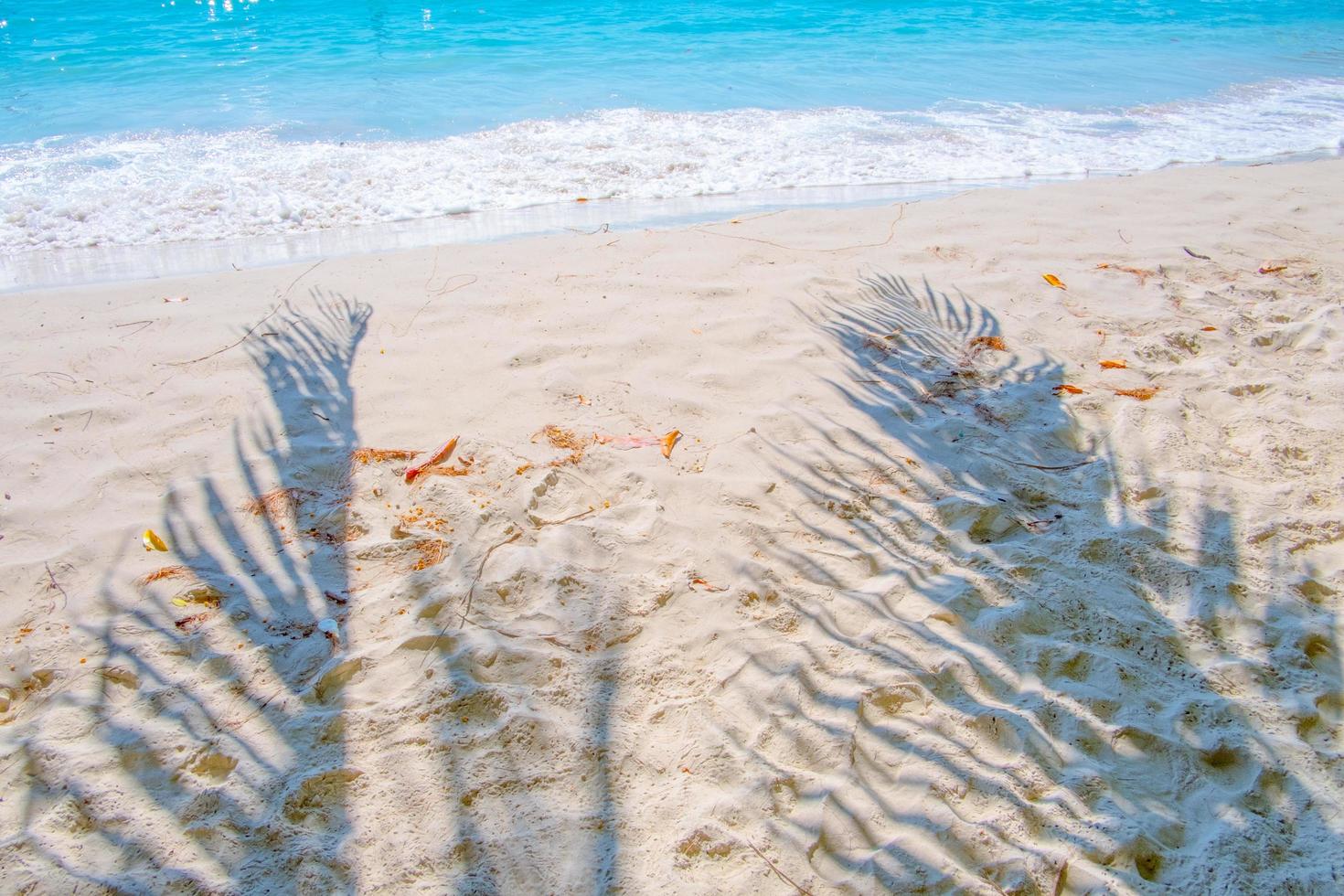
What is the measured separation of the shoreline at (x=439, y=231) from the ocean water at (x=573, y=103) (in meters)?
0.16

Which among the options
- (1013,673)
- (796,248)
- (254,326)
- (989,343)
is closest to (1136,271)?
(989,343)

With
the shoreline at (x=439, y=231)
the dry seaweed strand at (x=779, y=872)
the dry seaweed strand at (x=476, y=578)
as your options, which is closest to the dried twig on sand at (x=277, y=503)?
the dry seaweed strand at (x=476, y=578)

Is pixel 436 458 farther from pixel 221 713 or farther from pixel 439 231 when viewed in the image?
pixel 439 231

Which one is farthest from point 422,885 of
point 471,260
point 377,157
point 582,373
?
point 377,157

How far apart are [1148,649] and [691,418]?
1745mm

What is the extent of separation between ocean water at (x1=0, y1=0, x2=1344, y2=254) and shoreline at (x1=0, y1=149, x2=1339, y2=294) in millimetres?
164

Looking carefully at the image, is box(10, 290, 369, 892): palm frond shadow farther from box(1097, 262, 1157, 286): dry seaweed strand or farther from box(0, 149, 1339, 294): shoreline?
box(1097, 262, 1157, 286): dry seaweed strand

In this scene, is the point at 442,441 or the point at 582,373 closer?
the point at 442,441

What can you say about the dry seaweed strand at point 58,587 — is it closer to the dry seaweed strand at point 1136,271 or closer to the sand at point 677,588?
the sand at point 677,588

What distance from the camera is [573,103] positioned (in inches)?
368

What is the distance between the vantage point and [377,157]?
7.39m

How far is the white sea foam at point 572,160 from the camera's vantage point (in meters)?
6.09

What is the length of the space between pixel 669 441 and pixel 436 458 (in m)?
0.87

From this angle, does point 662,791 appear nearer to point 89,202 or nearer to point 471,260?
point 471,260
